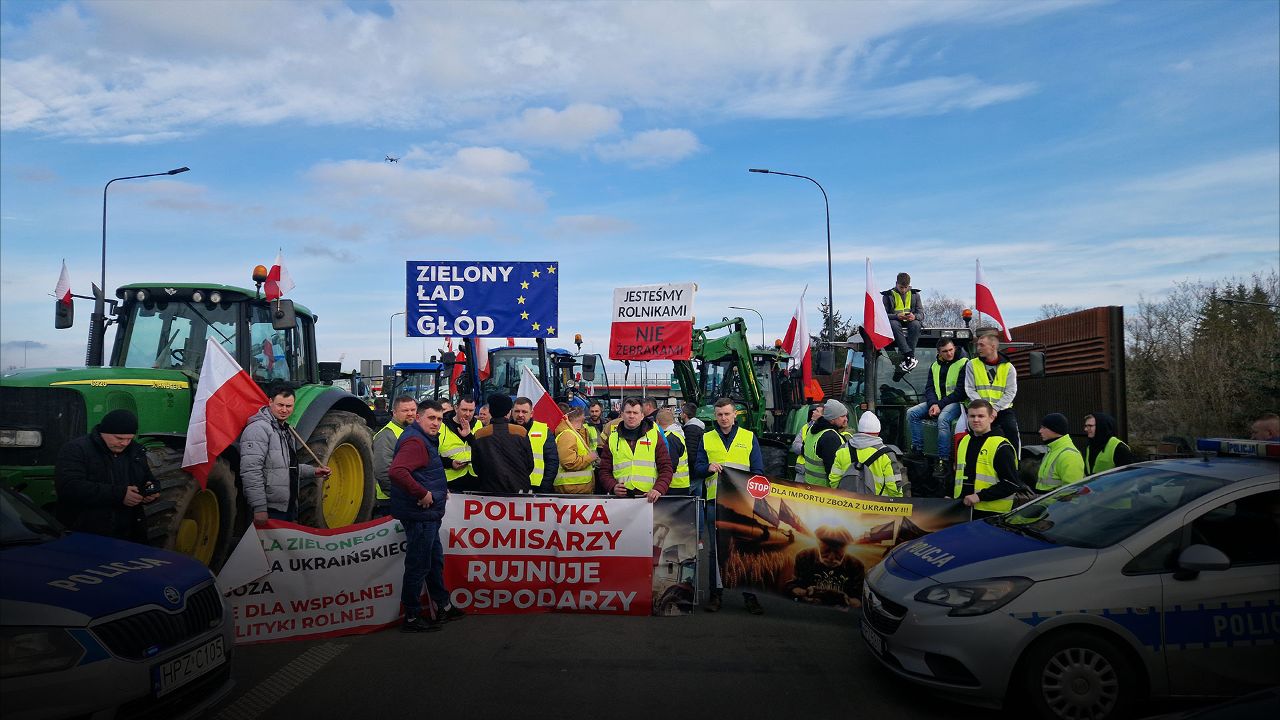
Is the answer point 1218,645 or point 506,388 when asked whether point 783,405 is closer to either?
point 506,388

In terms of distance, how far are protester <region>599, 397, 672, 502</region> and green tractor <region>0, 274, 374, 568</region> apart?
3.46 m

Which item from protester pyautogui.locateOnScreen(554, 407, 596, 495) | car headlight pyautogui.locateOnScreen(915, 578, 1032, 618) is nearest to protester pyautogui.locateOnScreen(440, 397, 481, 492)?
protester pyautogui.locateOnScreen(554, 407, 596, 495)

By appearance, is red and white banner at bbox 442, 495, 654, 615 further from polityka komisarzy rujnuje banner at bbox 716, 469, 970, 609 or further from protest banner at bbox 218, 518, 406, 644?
polityka komisarzy rujnuje banner at bbox 716, 469, 970, 609

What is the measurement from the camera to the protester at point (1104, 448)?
8031mm

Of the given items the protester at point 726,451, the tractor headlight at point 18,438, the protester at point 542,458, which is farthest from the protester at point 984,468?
the tractor headlight at point 18,438

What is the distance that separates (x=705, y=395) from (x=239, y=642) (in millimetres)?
12549

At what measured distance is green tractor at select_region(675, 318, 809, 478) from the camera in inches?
650

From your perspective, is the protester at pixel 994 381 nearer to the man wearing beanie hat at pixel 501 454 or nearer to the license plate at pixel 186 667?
the man wearing beanie hat at pixel 501 454

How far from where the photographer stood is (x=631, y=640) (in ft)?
21.9

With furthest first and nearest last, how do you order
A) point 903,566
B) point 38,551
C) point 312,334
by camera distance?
point 312,334 < point 903,566 < point 38,551

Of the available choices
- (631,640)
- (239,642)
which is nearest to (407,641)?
(239,642)

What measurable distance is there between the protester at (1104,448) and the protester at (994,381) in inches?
38.6

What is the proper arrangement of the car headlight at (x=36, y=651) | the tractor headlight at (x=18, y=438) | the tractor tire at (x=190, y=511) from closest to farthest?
the car headlight at (x=36, y=651) → the tractor tire at (x=190, y=511) → the tractor headlight at (x=18, y=438)

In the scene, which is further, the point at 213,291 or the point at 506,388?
the point at 506,388
